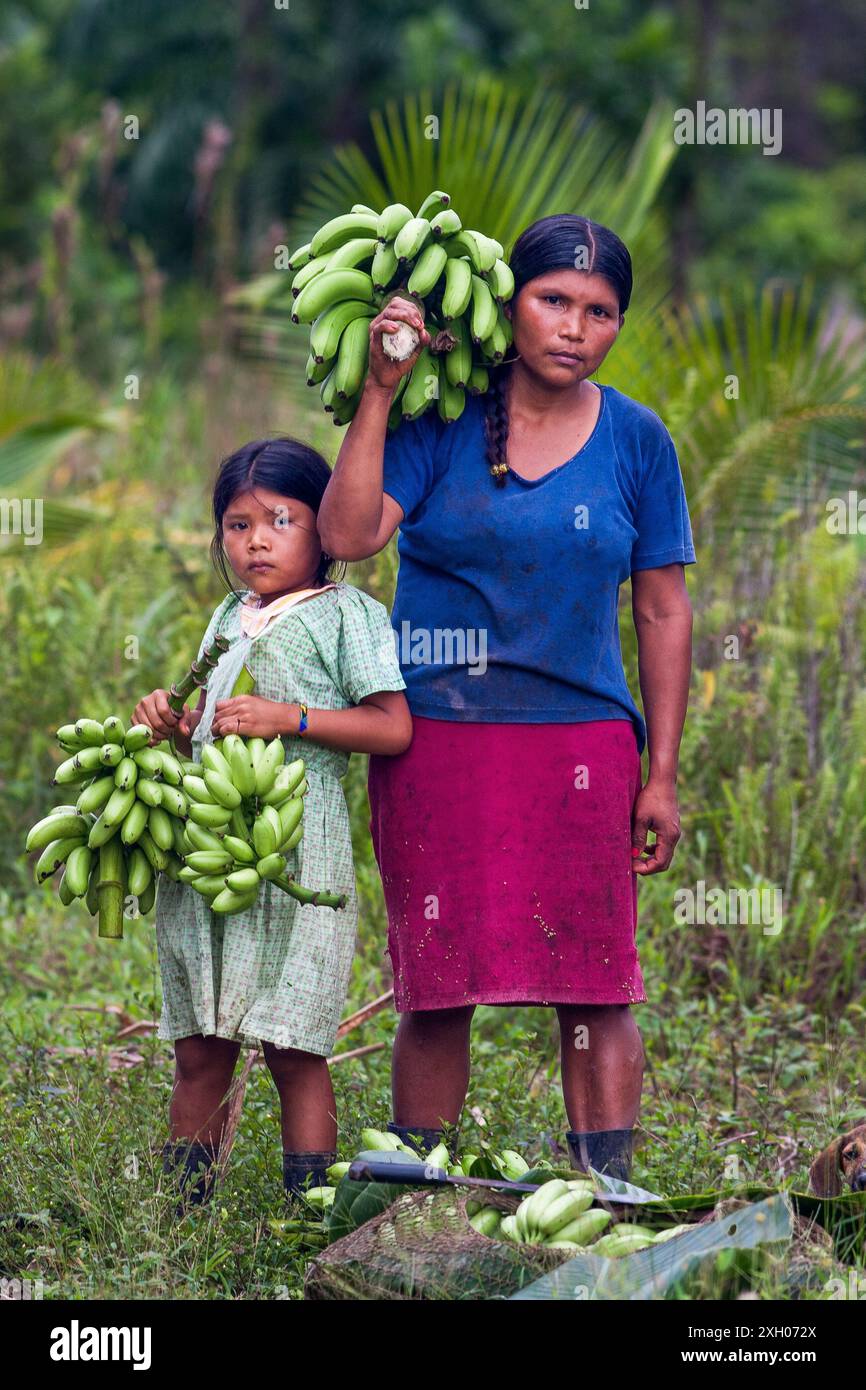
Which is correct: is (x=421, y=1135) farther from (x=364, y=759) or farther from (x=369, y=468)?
(x=364, y=759)

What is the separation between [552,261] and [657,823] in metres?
1.13

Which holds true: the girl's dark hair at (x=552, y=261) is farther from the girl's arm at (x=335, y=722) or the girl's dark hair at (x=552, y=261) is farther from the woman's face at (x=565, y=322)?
the girl's arm at (x=335, y=722)

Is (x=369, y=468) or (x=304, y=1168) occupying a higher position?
(x=369, y=468)

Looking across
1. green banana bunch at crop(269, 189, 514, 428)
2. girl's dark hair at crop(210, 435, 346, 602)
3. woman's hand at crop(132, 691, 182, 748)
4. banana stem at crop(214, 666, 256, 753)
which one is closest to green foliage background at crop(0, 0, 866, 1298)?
woman's hand at crop(132, 691, 182, 748)

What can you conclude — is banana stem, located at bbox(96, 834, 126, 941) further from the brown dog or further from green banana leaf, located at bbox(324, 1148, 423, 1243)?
the brown dog

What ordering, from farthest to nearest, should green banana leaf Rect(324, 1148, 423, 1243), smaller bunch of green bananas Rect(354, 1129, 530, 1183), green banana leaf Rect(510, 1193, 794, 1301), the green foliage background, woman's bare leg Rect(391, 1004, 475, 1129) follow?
the green foliage background
woman's bare leg Rect(391, 1004, 475, 1129)
smaller bunch of green bananas Rect(354, 1129, 530, 1183)
green banana leaf Rect(324, 1148, 423, 1243)
green banana leaf Rect(510, 1193, 794, 1301)

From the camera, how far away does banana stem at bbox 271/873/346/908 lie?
10.8 ft

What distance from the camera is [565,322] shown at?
3.30 metres

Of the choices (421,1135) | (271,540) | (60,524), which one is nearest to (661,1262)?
(421,1135)

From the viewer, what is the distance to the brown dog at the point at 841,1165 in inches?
128

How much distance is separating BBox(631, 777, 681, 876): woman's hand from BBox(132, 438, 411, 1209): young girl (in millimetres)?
505

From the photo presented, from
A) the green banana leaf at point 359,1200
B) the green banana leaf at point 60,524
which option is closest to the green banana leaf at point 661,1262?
the green banana leaf at point 359,1200

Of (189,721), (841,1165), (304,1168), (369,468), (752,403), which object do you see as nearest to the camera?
(369,468)
